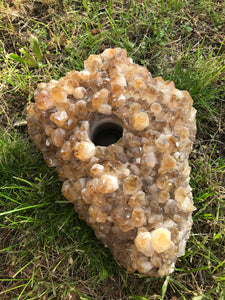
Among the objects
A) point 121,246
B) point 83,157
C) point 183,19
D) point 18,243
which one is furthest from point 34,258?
point 183,19

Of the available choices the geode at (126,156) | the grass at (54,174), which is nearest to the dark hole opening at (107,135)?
the geode at (126,156)

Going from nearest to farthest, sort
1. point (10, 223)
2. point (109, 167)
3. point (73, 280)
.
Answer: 1. point (109, 167)
2. point (73, 280)
3. point (10, 223)

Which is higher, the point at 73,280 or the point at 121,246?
the point at 121,246

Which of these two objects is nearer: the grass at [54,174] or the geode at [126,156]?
the geode at [126,156]

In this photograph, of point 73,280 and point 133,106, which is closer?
point 133,106

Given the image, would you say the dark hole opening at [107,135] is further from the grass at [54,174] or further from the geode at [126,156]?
the grass at [54,174]

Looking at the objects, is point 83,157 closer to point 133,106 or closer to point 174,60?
point 133,106

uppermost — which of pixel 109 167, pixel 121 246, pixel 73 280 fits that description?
pixel 109 167

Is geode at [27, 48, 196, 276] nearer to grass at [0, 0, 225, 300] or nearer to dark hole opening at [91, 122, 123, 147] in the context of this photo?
dark hole opening at [91, 122, 123, 147]
